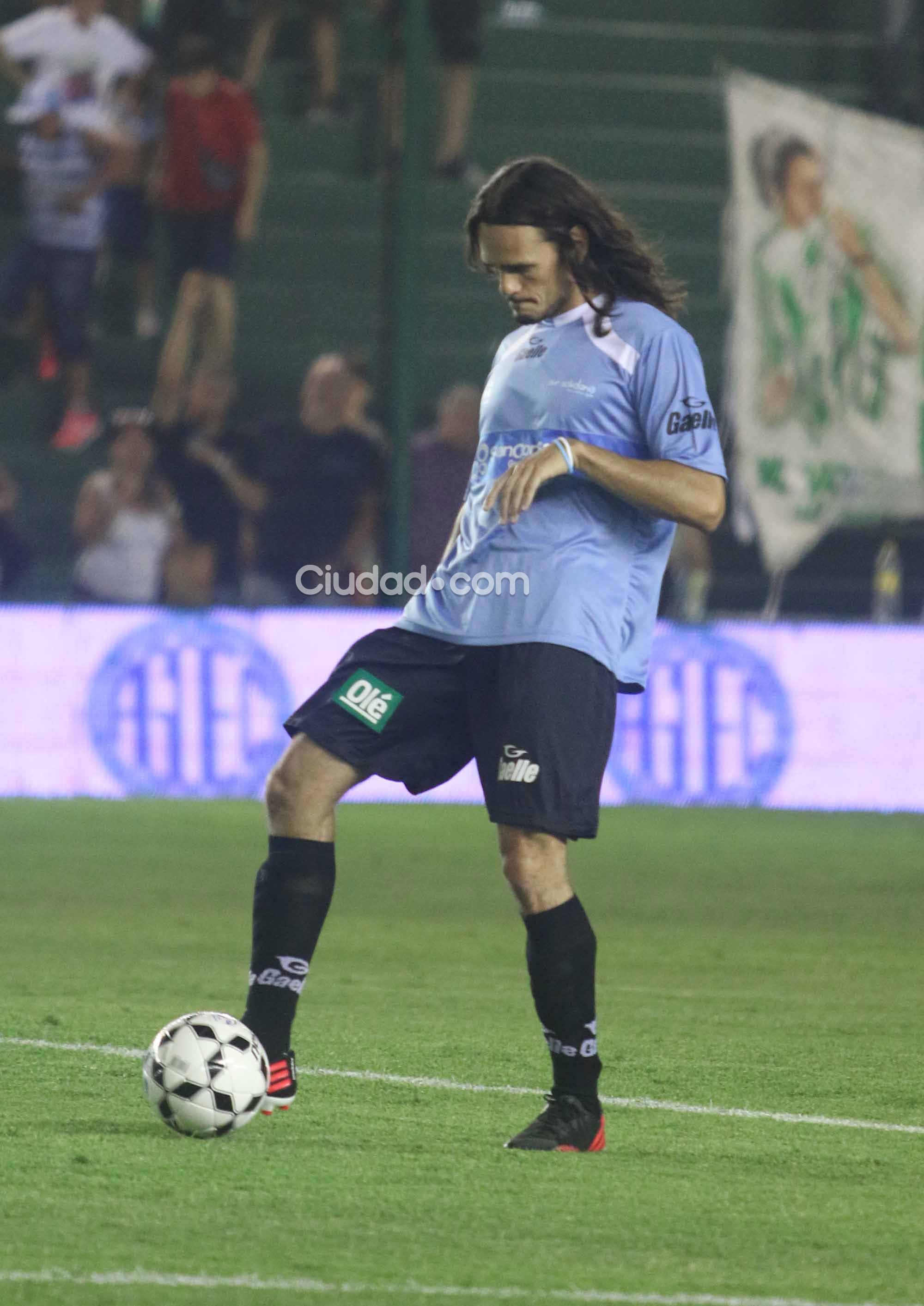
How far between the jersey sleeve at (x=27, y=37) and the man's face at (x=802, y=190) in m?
4.73

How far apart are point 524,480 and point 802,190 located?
10793mm

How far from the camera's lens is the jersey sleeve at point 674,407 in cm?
422

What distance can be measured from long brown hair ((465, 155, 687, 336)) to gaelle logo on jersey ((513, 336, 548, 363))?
0.38 ft

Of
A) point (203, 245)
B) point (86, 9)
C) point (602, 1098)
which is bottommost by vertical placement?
point (602, 1098)

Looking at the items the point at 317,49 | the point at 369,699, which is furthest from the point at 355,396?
the point at 369,699

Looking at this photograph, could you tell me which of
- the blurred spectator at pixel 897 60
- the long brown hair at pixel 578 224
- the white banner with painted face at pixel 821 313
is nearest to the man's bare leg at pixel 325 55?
the white banner with painted face at pixel 821 313

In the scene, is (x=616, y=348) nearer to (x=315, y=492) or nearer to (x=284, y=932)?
(x=284, y=932)

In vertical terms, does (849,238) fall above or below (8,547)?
above

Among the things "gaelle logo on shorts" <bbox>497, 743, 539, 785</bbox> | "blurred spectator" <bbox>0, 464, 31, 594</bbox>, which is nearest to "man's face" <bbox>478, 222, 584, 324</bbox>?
"gaelle logo on shorts" <bbox>497, 743, 539, 785</bbox>

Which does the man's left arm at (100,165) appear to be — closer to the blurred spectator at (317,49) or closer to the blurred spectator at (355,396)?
the blurred spectator at (317,49)

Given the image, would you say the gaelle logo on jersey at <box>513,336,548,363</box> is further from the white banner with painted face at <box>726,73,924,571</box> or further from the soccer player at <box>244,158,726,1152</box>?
the white banner with painted face at <box>726,73,924,571</box>

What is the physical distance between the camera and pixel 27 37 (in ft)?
46.5

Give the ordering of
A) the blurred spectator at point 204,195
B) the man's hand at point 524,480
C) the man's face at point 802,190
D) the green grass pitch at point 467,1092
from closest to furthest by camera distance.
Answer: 1. the green grass pitch at point 467,1092
2. the man's hand at point 524,480
3. the blurred spectator at point 204,195
4. the man's face at point 802,190

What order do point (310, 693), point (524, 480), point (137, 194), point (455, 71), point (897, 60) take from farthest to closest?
point (897, 60), point (455, 71), point (137, 194), point (310, 693), point (524, 480)
